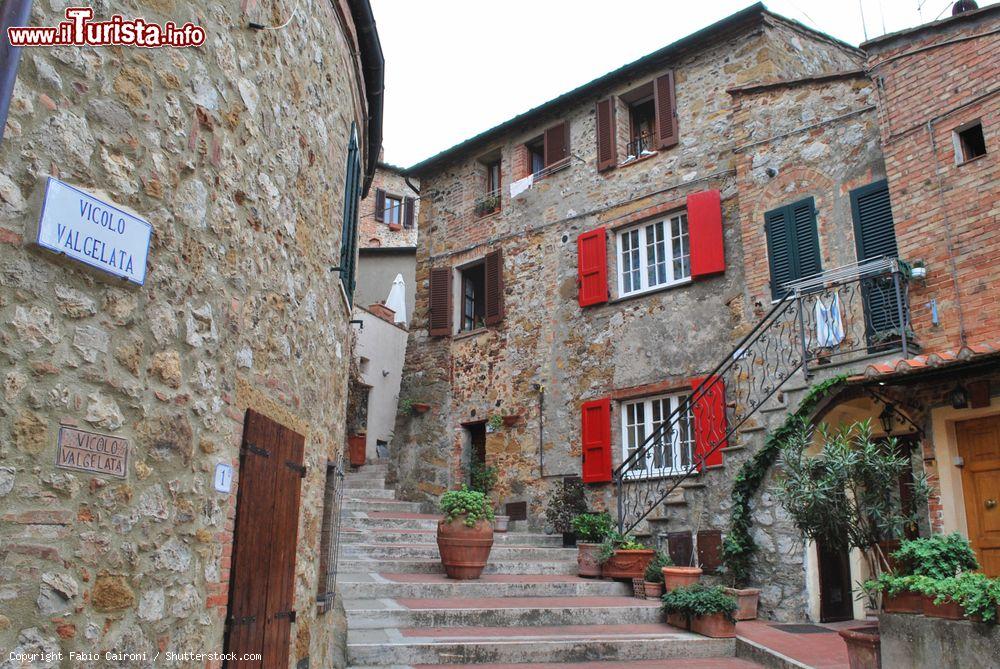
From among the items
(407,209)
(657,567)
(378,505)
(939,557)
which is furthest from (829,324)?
(407,209)

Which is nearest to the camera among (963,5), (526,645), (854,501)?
(854,501)

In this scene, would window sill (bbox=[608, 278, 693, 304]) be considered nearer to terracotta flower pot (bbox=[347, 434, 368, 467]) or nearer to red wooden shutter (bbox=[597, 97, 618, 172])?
red wooden shutter (bbox=[597, 97, 618, 172])

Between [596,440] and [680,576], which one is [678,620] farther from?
[596,440]

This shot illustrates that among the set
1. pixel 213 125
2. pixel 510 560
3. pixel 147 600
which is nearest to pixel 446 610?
pixel 510 560

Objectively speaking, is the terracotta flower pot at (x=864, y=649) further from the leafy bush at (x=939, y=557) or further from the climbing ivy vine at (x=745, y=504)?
the climbing ivy vine at (x=745, y=504)

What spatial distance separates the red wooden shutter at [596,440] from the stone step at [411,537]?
3.96ft

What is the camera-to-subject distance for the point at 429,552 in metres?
10.1

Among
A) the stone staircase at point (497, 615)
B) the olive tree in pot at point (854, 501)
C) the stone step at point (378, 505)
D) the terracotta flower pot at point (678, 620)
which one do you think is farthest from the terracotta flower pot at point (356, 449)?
the olive tree in pot at point (854, 501)

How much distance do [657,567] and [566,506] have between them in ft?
10.6

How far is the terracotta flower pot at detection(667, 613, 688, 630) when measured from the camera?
813 centimetres

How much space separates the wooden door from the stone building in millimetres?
6323

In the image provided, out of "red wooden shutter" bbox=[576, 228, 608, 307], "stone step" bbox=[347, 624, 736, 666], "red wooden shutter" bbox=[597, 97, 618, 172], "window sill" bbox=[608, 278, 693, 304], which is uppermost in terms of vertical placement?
"red wooden shutter" bbox=[597, 97, 618, 172]

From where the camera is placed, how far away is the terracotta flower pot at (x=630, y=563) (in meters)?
9.35

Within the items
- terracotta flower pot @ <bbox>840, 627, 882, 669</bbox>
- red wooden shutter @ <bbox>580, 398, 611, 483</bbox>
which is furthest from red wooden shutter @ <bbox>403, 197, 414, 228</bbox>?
terracotta flower pot @ <bbox>840, 627, 882, 669</bbox>
